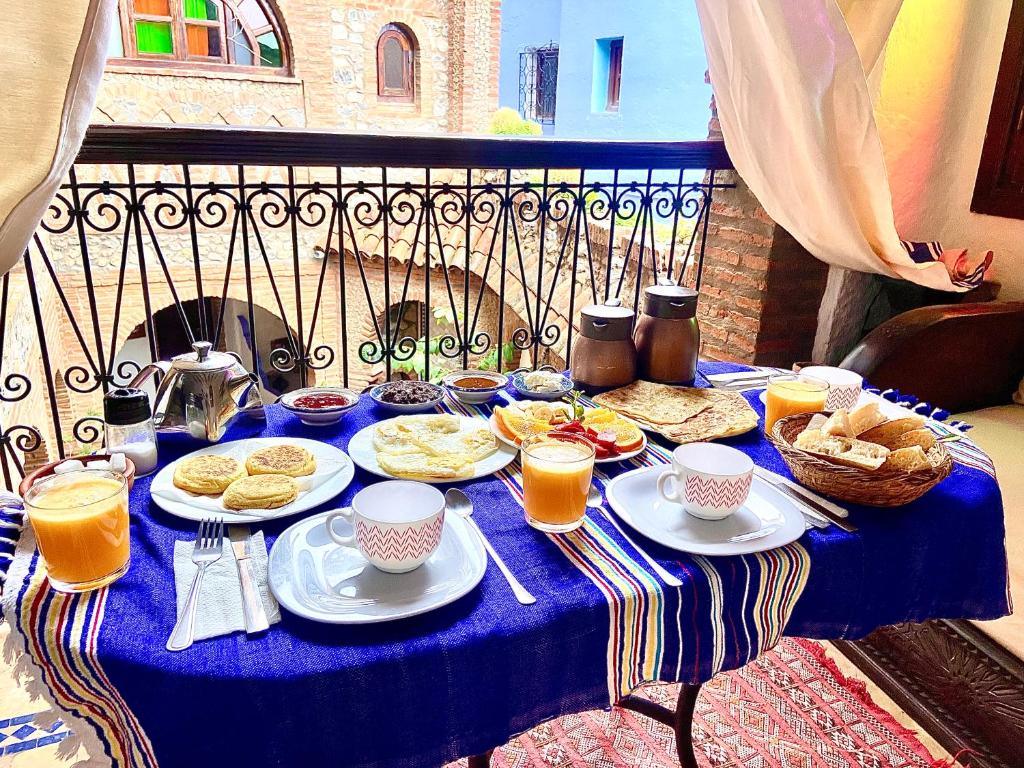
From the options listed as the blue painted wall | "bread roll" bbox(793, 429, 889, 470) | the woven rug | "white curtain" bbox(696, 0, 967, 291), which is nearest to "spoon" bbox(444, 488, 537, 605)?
"bread roll" bbox(793, 429, 889, 470)

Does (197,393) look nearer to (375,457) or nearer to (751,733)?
(375,457)

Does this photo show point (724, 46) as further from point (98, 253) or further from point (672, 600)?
point (98, 253)

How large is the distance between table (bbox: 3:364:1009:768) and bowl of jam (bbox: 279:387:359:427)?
22 cm

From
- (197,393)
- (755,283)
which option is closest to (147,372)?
(197,393)

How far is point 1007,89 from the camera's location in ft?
8.02

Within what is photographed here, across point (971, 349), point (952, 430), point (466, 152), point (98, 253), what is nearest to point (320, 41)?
point (98, 253)

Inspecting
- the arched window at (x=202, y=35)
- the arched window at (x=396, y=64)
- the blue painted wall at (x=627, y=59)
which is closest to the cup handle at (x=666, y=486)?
the blue painted wall at (x=627, y=59)

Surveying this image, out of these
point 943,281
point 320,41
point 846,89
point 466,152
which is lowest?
point 943,281

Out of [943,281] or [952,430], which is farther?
[943,281]

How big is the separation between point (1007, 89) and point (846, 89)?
83cm

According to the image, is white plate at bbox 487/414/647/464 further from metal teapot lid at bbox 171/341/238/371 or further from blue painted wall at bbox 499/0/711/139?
blue painted wall at bbox 499/0/711/139

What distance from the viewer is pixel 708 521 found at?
943mm

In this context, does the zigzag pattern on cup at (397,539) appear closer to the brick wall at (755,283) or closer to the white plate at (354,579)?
the white plate at (354,579)

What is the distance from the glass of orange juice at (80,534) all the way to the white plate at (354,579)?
0.54 ft
